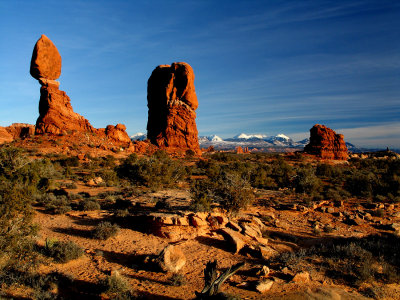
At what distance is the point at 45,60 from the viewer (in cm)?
4172

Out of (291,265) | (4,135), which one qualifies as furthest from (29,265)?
(4,135)

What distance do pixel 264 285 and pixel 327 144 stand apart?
62577 mm

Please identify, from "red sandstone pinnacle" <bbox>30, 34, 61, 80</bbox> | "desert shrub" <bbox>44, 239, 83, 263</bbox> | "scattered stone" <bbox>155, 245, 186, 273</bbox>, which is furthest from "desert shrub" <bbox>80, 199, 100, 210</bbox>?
"red sandstone pinnacle" <bbox>30, 34, 61, 80</bbox>

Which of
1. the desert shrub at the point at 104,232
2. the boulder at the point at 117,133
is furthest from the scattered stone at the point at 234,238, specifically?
the boulder at the point at 117,133

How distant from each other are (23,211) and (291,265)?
8604 mm

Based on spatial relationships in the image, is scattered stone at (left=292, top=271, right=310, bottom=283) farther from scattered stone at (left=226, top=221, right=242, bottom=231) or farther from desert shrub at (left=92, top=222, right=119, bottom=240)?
desert shrub at (left=92, top=222, right=119, bottom=240)

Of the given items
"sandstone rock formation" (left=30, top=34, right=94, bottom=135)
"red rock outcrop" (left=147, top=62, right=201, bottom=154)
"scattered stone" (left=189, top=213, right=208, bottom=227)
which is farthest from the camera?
"red rock outcrop" (left=147, top=62, right=201, bottom=154)

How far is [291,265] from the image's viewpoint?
288 inches

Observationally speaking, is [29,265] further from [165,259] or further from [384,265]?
[384,265]

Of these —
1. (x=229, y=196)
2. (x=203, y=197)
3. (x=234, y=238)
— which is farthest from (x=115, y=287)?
(x=229, y=196)

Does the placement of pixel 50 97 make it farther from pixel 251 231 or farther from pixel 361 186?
pixel 361 186

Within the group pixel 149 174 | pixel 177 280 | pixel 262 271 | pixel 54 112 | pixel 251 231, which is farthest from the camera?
pixel 54 112

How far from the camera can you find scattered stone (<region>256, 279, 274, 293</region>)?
6153mm

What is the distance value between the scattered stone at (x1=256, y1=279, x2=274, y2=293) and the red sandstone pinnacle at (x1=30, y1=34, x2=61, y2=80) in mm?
48822
